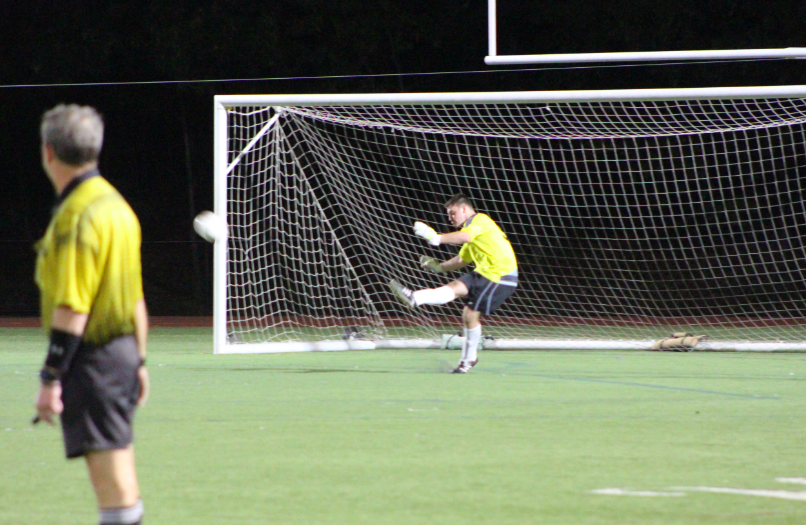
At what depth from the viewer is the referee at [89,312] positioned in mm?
3365

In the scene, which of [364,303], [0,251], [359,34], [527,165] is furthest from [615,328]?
[0,251]

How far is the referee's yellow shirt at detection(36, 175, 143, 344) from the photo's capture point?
11.1 feet

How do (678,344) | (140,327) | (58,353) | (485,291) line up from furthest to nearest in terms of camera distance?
(678,344) < (485,291) < (140,327) < (58,353)

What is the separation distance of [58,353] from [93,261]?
0.29 metres

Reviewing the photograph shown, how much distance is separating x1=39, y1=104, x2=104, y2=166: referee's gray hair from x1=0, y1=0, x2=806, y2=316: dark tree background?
18858mm

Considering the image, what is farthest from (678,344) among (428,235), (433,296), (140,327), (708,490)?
(140,327)

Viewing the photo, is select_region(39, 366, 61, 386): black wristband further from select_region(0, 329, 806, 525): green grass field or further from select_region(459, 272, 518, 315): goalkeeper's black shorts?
select_region(459, 272, 518, 315): goalkeeper's black shorts

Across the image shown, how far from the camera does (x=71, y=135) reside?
135 inches

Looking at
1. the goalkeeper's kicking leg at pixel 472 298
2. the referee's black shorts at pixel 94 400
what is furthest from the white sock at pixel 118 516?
the goalkeeper's kicking leg at pixel 472 298

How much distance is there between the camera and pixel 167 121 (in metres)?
28.4

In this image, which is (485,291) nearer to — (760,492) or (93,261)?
(760,492)

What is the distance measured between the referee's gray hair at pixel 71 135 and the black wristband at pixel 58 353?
1.72 ft

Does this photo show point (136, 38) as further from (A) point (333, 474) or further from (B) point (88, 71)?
(A) point (333, 474)

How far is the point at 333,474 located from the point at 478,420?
2.10 m
